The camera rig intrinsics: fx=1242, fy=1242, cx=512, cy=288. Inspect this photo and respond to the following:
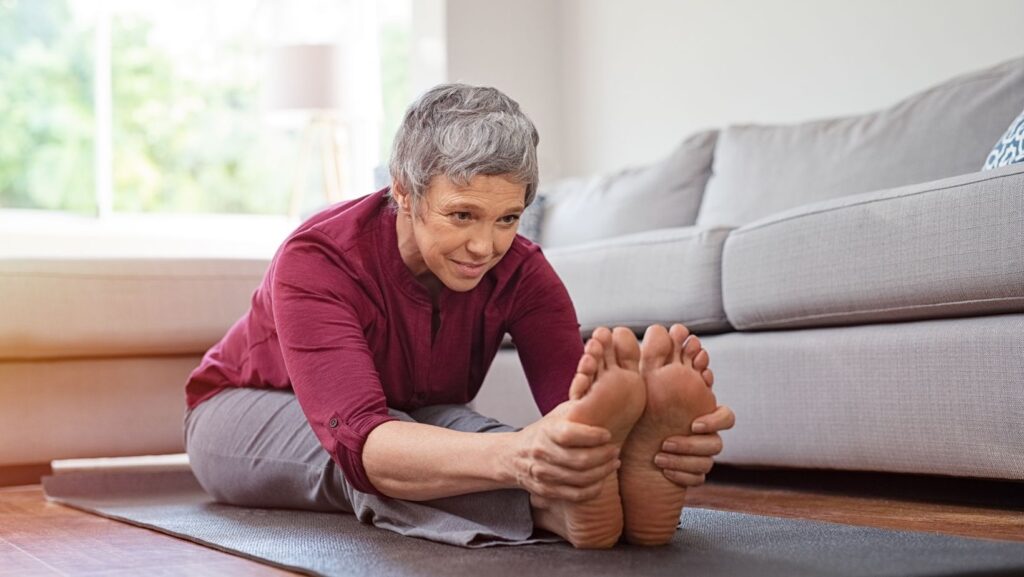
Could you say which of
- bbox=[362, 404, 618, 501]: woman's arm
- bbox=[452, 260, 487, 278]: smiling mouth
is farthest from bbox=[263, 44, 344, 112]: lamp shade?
bbox=[362, 404, 618, 501]: woman's arm

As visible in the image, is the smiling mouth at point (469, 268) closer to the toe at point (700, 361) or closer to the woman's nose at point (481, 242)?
the woman's nose at point (481, 242)

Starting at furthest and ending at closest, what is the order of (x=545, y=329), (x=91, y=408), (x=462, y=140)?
(x=91, y=408) → (x=545, y=329) → (x=462, y=140)

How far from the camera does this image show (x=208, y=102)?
5.80 meters

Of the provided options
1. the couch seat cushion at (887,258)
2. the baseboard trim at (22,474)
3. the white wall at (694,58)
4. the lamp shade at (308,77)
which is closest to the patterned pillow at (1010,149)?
the couch seat cushion at (887,258)

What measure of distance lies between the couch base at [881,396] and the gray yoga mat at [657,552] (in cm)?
34

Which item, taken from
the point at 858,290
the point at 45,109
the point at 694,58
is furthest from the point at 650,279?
the point at 45,109

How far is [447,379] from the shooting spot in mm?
1899

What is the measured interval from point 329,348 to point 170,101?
4381 millimetres

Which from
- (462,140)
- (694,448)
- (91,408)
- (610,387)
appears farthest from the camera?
(91,408)

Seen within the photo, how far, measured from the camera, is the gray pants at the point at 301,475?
1.56 metres

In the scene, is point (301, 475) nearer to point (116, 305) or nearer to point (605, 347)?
point (605, 347)

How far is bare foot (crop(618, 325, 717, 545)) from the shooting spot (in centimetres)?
136

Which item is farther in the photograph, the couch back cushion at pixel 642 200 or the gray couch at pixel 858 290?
the couch back cushion at pixel 642 200

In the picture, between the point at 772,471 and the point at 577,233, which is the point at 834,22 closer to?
the point at 577,233
